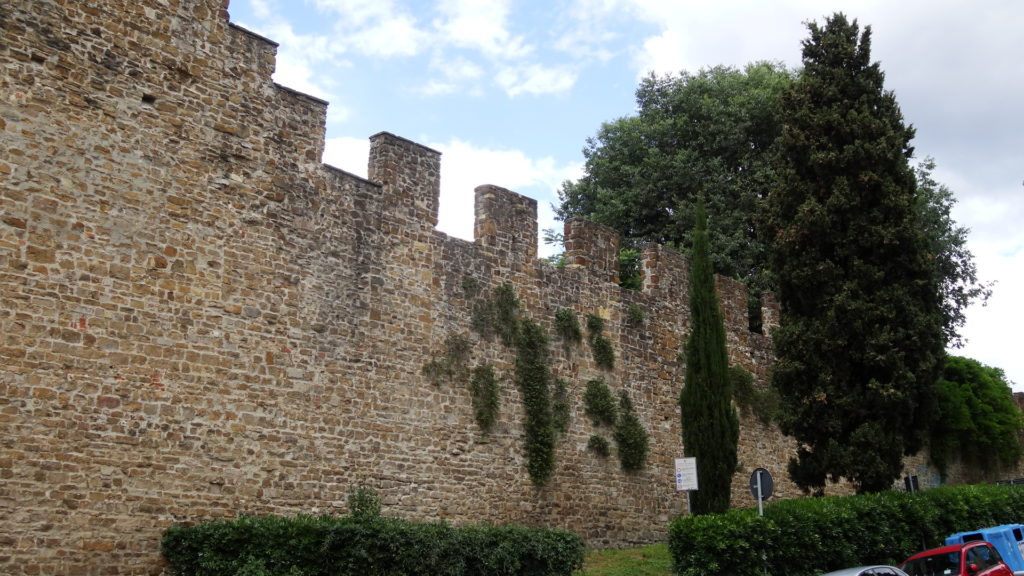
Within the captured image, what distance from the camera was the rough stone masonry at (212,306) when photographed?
11945 mm

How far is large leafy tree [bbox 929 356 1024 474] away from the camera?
29.7m

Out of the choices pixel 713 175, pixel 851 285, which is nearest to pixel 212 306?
pixel 851 285

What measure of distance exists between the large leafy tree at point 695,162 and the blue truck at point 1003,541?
11417 millimetres

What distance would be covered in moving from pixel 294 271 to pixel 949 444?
2311 cm

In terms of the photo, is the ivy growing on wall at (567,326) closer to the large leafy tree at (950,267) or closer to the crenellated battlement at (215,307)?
the crenellated battlement at (215,307)

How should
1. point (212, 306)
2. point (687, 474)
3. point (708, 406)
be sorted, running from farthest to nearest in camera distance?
point (708, 406)
point (687, 474)
point (212, 306)

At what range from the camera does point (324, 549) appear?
488 inches

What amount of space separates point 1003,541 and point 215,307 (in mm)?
14978

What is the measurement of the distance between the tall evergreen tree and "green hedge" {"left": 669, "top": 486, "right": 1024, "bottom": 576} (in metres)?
1.11

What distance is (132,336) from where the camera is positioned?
41.8 ft

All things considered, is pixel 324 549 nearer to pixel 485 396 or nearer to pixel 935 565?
pixel 485 396

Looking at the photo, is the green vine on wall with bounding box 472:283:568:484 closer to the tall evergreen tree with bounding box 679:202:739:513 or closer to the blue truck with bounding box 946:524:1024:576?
the tall evergreen tree with bounding box 679:202:739:513

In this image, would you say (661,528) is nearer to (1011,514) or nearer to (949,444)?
(1011,514)

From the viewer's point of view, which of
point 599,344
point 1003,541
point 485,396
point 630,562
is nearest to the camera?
point 485,396
